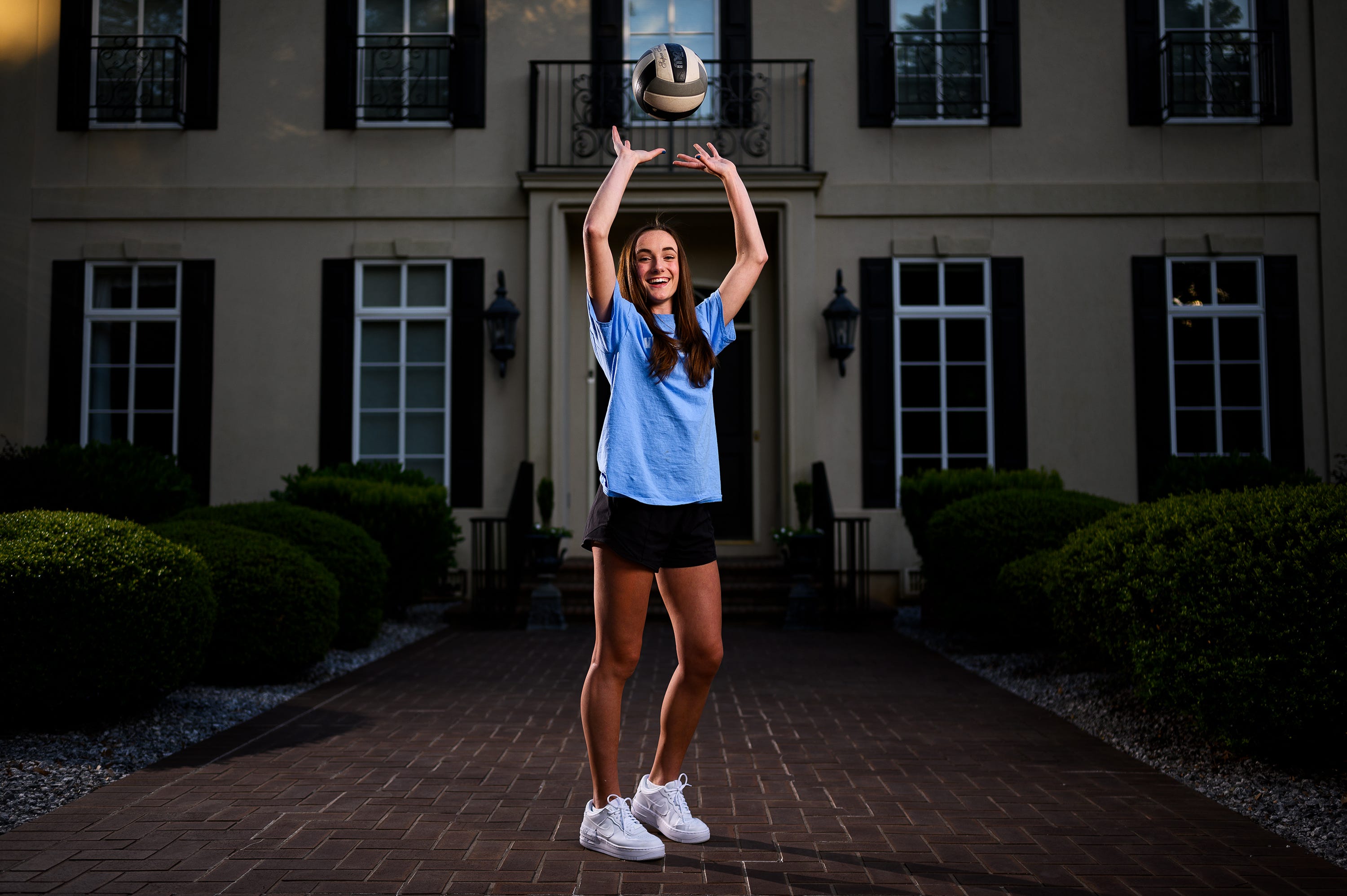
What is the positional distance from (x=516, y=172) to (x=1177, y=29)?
22.0 ft

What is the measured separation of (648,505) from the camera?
9.64ft

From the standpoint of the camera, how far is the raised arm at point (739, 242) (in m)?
3.17

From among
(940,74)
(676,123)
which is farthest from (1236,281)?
(676,123)

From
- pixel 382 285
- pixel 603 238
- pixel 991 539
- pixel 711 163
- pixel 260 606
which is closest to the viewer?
pixel 603 238

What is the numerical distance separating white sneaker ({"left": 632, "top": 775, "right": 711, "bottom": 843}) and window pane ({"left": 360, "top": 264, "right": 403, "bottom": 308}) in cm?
816

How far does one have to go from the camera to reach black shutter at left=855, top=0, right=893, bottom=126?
33.9ft

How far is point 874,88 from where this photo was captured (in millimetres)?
10359

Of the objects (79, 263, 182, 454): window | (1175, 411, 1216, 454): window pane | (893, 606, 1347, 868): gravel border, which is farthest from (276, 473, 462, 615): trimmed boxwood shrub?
(1175, 411, 1216, 454): window pane

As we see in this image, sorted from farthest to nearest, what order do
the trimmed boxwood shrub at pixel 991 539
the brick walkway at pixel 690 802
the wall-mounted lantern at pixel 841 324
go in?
1. the wall-mounted lantern at pixel 841 324
2. the trimmed boxwood shrub at pixel 991 539
3. the brick walkway at pixel 690 802

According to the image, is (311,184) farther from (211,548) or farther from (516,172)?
(211,548)

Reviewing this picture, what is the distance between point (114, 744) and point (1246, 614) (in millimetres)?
4451

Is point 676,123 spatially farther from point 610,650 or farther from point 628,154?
point 610,650

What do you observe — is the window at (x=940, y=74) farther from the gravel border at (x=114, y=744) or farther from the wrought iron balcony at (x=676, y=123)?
the gravel border at (x=114, y=744)

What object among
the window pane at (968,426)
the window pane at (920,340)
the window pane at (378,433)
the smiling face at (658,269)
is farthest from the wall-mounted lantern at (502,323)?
the smiling face at (658,269)
